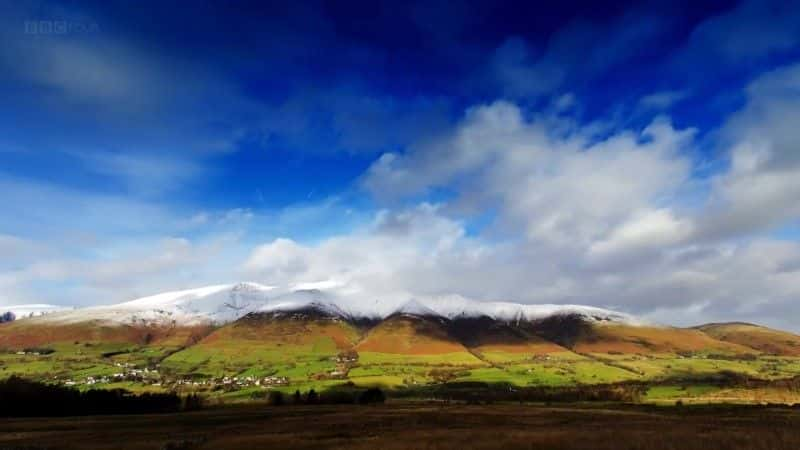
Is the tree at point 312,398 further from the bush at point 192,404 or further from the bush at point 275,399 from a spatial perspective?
the bush at point 192,404

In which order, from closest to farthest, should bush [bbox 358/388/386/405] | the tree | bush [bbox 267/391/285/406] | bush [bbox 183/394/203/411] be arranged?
bush [bbox 183/394/203/411] < bush [bbox 267/391/285/406] < bush [bbox 358/388/386/405] < the tree

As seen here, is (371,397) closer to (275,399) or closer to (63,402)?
(275,399)

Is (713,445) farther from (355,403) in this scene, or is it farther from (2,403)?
(2,403)

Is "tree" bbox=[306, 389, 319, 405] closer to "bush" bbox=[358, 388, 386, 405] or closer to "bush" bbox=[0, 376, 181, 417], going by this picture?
"bush" bbox=[358, 388, 386, 405]

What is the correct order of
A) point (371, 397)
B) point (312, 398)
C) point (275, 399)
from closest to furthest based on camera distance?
point (275, 399) < point (371, 397) < point (312, 398)

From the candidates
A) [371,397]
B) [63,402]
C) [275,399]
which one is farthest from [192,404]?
[371,397]

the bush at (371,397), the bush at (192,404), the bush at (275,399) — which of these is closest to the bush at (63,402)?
the bush at (192,404)

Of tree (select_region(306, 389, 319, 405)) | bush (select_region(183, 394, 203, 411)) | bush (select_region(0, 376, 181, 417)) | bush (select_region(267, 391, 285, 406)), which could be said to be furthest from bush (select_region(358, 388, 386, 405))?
bush (select_region(0, 376, 181, 417))

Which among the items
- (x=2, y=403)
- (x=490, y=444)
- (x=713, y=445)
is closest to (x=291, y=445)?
(x=490, y=444)

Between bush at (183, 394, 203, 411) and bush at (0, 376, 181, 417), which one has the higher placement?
bush at (0, 376, 181, 417)

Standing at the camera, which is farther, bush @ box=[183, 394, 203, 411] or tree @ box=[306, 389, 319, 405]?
tree @ box=[306, 389, 319, 405]

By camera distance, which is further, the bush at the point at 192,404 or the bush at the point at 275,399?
the bush at the point at 275,399

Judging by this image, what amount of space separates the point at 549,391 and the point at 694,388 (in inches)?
1826

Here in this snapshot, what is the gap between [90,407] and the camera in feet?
445
